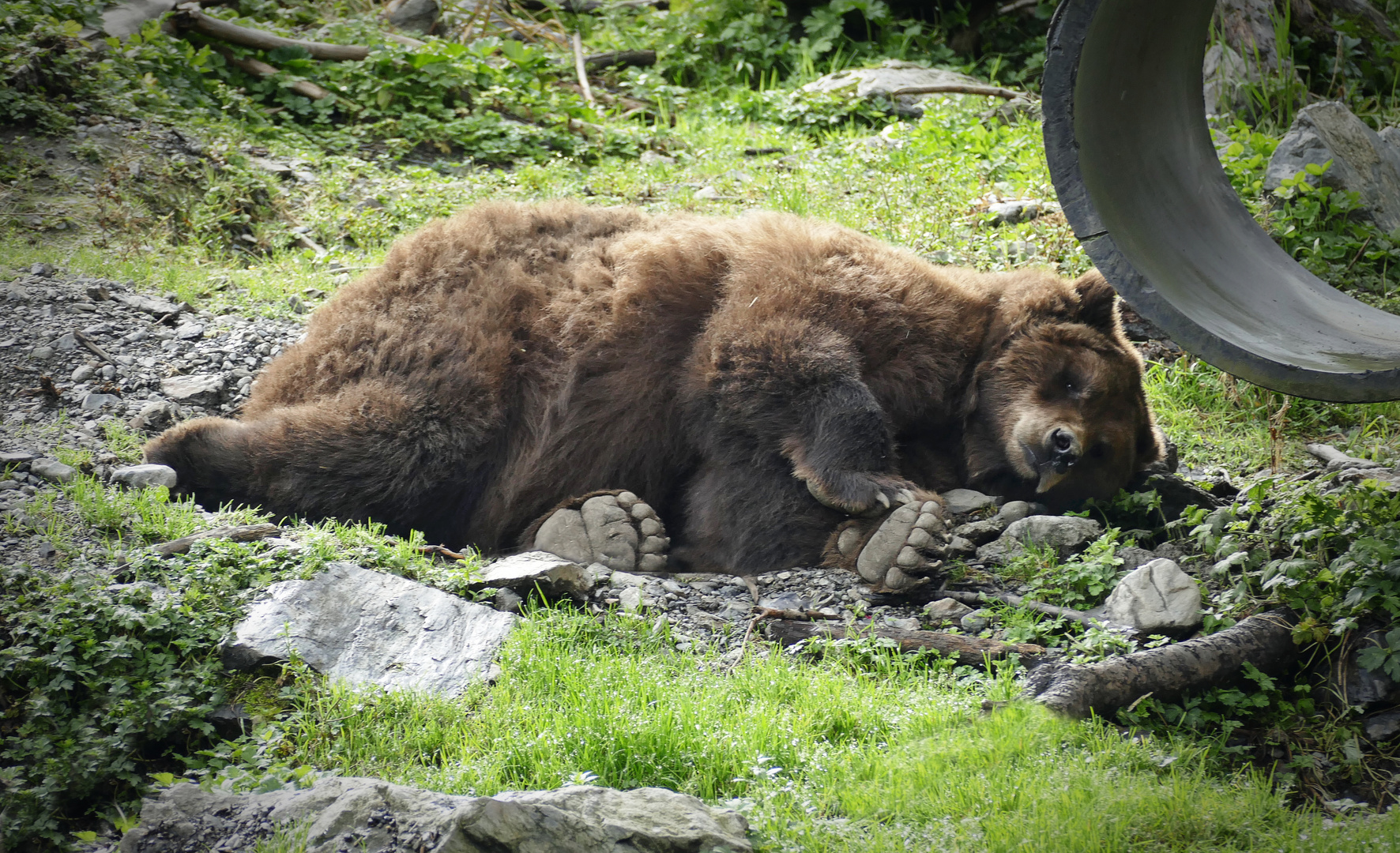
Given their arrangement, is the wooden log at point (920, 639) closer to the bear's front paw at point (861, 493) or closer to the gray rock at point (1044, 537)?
the bear's front paw at point (861, 493)

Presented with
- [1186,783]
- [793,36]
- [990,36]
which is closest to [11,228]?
[1186,783]

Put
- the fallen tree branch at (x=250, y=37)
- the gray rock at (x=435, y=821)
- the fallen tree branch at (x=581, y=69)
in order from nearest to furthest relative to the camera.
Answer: the gray rock at (x=435, y=821) < the fallen tree branch at (x=250, y=37) < the fallen tree branch at (x=581, y=69)

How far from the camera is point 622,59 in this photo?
12.1 meters

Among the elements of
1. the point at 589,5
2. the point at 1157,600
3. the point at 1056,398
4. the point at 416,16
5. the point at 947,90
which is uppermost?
the point at 589,5

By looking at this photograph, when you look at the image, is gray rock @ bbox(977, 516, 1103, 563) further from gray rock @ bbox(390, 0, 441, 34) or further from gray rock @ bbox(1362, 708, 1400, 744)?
gray rock @ bbox(390, 0, 441, 34)

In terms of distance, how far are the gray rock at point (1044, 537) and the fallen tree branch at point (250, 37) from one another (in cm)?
828

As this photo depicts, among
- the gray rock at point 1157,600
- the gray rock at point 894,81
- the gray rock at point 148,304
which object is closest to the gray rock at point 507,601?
the gray rock at point 1157,600

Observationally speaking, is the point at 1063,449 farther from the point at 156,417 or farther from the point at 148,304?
the point at 148,304

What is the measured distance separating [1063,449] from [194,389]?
4.31m

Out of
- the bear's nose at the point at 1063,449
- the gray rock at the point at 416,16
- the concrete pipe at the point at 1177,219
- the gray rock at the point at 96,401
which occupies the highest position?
the gray rock at the point at 416,16

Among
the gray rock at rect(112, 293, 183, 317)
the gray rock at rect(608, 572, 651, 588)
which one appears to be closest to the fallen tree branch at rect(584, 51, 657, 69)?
the gray rock at rect(112, 293, 183, 317)

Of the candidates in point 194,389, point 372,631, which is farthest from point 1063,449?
point 194,389

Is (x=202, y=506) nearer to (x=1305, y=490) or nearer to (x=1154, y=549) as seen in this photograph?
(x=1154, y=549)

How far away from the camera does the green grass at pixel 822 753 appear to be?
2.69 meters
